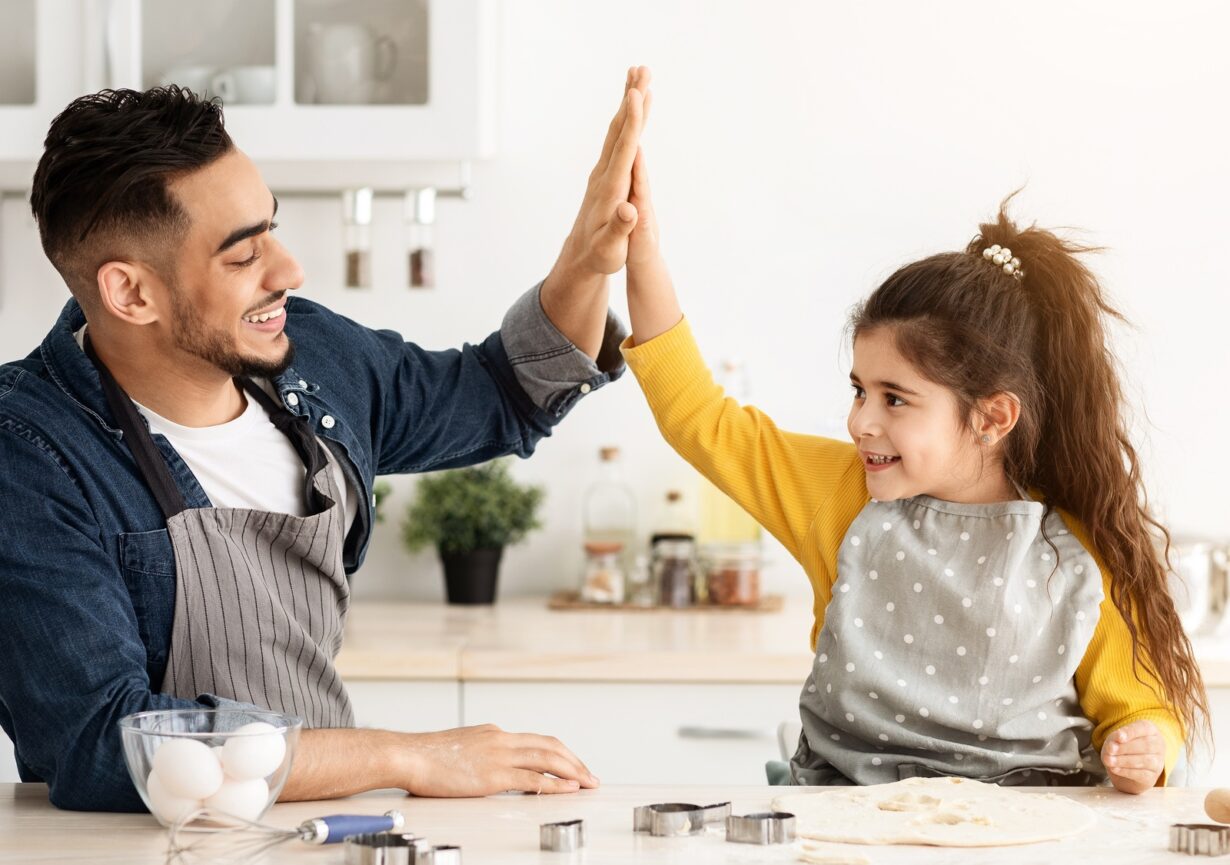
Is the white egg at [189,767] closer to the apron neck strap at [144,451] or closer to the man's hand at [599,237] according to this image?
the apron neck strap at [144,451]

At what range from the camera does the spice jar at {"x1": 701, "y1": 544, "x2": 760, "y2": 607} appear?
258 cm

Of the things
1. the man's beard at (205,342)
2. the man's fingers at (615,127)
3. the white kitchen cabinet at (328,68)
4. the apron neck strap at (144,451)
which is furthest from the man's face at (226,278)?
the white kitchen cabinet at (328,68)

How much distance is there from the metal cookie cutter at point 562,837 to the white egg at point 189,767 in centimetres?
24

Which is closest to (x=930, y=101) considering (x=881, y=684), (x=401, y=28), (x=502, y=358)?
(x=401, y=28)

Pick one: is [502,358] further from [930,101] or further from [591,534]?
[930,101]

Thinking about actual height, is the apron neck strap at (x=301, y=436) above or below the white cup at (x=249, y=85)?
below

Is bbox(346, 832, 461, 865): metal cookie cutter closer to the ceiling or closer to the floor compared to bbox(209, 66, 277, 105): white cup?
closer to the floor

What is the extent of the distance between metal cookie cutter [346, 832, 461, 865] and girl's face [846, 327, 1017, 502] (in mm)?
661

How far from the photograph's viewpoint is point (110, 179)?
54.9 inches

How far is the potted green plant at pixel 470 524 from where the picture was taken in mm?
2641

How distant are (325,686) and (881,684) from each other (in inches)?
22.2

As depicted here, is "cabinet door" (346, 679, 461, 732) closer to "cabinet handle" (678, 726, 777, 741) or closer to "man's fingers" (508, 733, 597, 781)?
"cabinet handle" (678, 726, 777, 741)

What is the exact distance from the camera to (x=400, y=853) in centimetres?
98

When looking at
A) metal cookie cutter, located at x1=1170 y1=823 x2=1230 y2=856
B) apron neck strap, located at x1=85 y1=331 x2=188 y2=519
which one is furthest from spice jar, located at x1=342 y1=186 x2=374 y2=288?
metal cookie cutter, located at x1=1170 y1=823 x2=1230 y2=856
